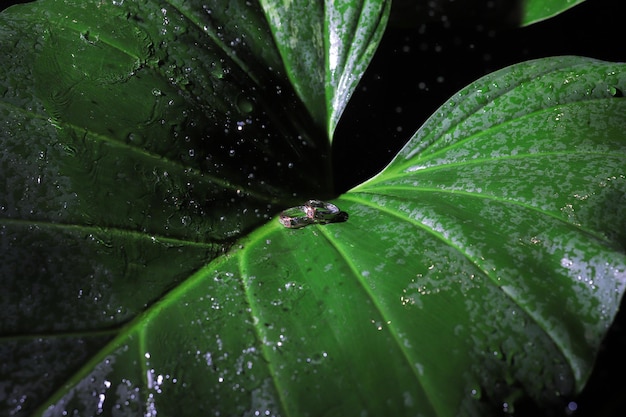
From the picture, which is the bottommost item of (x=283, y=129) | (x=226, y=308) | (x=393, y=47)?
(x=226, y=308)

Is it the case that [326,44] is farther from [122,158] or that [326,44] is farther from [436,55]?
[436,55]

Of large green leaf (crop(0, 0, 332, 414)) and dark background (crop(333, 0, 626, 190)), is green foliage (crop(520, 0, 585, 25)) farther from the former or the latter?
large green leaf (crop(0, 0, 332, 414))

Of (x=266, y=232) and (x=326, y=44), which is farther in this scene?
(x=326, y=44)

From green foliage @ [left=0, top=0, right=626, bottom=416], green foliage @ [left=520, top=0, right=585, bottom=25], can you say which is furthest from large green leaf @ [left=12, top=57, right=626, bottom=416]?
green foliage @ [left=520, top=0, right=585, bottom=25]

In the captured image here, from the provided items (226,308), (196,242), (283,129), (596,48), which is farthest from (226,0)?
(596,48)

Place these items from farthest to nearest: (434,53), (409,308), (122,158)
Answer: (434,53), (122,158), (409,308)

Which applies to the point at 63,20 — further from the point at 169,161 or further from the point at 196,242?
the point at 196,242

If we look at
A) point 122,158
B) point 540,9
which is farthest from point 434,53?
point 122,158
